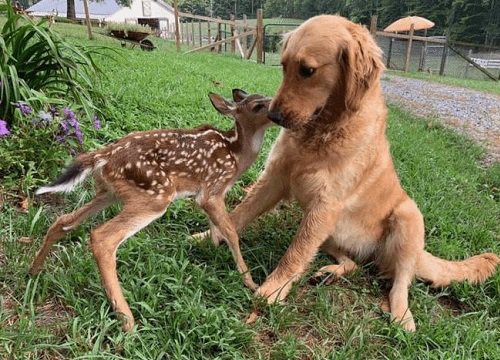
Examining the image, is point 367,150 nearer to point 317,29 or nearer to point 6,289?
point 317,29

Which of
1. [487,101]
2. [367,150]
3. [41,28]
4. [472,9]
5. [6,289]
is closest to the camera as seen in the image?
[6,289]

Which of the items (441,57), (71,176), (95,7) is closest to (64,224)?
(71,176)

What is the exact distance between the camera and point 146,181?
2713 millimetres

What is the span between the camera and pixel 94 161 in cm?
276

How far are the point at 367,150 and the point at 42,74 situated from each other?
3.30m

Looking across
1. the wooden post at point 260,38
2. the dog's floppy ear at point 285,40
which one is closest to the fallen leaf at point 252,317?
the dog's floppy ear at point 285,40

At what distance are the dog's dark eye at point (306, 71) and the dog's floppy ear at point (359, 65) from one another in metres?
0.21

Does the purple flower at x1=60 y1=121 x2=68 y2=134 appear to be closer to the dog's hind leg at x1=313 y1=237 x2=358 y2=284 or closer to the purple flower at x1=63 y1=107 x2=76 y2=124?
the purple flower at x1=63 y1=107 x2=76 y2=124

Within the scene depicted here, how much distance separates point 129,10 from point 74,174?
60.7 meters

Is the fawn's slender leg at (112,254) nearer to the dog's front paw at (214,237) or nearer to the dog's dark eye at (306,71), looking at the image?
the dog's front paw at (214,237)

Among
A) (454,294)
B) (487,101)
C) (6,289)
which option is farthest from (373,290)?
(487,101)

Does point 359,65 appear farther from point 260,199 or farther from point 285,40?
point 260,199

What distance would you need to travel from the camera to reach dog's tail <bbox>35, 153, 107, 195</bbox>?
2.73m

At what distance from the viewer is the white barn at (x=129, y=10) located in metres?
55.3
